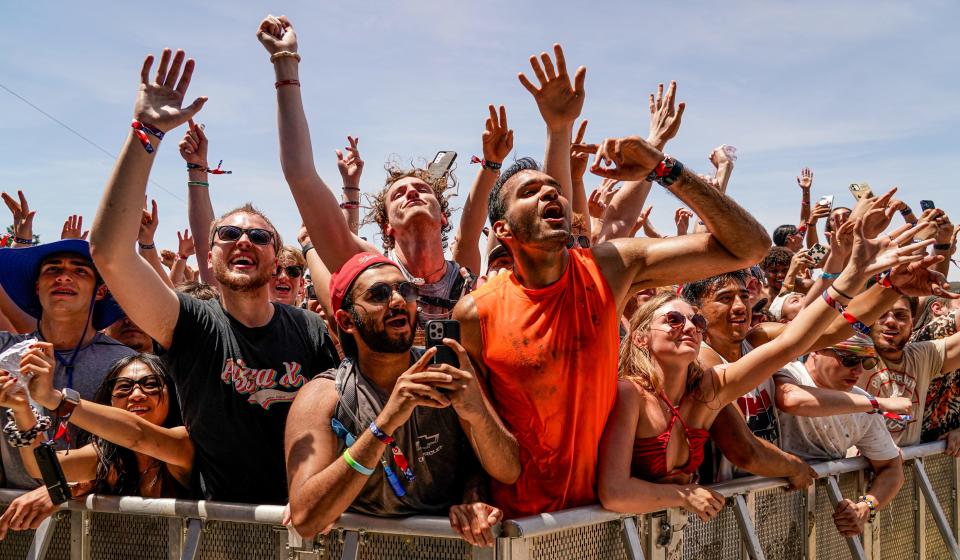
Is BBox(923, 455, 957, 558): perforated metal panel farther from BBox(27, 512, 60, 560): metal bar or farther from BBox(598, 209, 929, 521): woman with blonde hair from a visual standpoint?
BBox(27, 512, 60, 560): metal bar

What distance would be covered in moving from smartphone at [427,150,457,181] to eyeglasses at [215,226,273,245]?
1247mm

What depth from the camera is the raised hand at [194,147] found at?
5.02 meters

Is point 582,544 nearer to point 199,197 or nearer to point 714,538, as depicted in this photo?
point 714,538

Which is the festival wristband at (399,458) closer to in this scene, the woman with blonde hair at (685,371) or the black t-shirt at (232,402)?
the black t-shirt at (232,402)

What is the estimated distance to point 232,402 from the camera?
3486 millimetres

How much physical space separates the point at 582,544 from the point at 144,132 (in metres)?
2.30

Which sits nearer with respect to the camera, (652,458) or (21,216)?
(652,458)

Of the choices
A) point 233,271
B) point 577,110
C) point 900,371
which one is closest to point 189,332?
point 233,271

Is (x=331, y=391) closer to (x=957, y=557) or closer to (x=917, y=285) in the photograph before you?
(x=917, y=285)

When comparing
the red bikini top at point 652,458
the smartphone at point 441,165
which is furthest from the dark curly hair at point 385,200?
the red bikini top at point 652,458

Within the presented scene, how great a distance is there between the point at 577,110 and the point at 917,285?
5.85 feet

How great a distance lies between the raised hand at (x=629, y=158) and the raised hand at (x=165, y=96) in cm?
171

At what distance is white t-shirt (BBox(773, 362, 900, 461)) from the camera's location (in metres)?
4.47

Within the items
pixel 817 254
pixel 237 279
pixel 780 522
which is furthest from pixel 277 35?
pixel 817 254
